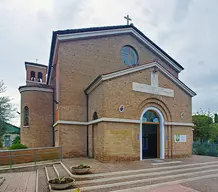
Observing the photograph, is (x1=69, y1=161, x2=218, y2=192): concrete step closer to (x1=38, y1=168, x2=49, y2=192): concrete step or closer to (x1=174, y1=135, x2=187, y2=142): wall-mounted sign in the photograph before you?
(x1=38, y1=168, x2=49, y2=192): concrete step

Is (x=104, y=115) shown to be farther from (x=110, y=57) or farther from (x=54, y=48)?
(x=54, y=48)

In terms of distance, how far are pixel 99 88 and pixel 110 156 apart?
160 inches

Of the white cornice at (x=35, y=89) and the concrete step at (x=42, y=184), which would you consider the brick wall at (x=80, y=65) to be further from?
the concrete step at (x=42, y=184)

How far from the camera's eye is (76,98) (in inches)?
600

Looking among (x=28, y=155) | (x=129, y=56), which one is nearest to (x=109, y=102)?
(x=28, y=155)

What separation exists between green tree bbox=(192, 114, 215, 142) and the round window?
15442 mm

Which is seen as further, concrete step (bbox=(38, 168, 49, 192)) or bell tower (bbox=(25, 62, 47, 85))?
bell tower (bbox=(25, 62, 47, 85))

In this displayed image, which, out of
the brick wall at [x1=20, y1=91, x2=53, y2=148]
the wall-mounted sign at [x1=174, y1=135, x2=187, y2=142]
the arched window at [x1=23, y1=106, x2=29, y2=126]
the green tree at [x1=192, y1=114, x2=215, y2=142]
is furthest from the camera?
the green tree at [x1=192, y1=114, x2=215, y2=142]

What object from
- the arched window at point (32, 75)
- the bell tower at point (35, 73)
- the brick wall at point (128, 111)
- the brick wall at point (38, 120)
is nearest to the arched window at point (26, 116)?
the brick wall at point (38, 120)

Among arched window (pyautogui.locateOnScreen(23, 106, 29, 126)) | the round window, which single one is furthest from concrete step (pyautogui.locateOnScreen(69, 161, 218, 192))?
arched window (pyautogui.locateOnScreen(23, 106, 29, 126))

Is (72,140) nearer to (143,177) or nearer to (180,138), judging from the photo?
(143,177)

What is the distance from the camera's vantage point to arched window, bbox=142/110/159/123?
13.5 m

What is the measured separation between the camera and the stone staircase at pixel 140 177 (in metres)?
7.82

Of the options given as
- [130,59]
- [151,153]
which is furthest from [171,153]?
[130,59]
